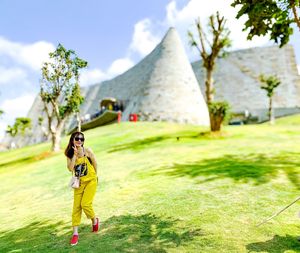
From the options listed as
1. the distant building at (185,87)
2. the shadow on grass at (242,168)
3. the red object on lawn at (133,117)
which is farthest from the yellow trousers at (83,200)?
the red object on lawn at (133,117)

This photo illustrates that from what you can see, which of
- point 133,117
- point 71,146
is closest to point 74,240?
point 71,146

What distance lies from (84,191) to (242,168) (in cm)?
630

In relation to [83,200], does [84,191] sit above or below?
above

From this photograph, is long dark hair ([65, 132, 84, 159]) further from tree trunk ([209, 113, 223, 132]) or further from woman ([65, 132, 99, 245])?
tree trunk ([209, 113, 223, 132])

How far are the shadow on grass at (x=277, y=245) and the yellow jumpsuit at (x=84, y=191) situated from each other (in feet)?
9.02

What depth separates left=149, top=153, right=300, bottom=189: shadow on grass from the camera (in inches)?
376

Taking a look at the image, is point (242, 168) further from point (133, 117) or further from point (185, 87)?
point (185, 87)

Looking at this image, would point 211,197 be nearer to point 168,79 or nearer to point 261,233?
point 261,233

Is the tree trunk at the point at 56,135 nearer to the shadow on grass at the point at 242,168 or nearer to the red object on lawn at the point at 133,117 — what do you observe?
the shadow on grass at the point at 242,168

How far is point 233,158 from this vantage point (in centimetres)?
1296

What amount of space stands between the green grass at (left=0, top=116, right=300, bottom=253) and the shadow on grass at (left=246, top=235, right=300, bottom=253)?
0.01m

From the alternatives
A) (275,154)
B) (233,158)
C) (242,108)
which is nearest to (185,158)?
(233,158)

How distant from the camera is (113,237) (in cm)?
603

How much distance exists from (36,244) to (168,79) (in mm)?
32810
